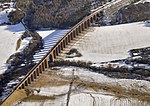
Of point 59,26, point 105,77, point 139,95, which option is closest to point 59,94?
point 105,77

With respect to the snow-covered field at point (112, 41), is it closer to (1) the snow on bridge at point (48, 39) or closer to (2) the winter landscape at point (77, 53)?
(2) the winter landscape at point (77, 53)

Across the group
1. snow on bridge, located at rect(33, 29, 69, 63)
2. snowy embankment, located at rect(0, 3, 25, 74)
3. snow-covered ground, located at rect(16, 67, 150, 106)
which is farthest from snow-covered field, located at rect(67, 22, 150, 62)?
snowy embankment, located at rect(0, 3, 25, 74)

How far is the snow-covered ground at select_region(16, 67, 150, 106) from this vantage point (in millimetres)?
33156

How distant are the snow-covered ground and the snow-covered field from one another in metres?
3.45

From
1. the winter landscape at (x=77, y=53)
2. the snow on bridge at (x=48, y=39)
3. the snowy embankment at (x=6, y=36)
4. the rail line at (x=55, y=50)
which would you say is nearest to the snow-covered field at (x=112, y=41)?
the winter landscape at (x=77, y=53)

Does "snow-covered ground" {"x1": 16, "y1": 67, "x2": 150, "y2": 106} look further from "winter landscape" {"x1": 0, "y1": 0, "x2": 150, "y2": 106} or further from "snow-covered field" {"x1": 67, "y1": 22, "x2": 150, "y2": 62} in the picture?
"snow-covered field" {"x1": 67, "y1": 22, "x2": 150, "y2": 62}

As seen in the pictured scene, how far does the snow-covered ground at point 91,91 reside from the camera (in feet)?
109

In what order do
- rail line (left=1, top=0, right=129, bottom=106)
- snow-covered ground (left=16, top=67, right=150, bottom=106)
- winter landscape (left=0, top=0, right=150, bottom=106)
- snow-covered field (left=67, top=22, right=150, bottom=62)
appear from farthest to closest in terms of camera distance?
snow-covered field (left=67, top=22, right=150, bottom=62) → rail line (left=1, top=0, right=129, bottom=106) → winter landscape (left=0, top=0, right=150, bottom=106) → snow-covered ground (left=16, top=67, right=150, bottom=106)

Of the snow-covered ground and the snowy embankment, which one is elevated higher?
the snowy embankment

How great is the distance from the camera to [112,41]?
137 ft

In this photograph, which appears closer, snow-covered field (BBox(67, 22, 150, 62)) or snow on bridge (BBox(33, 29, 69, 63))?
snow-covered field (BBox(67, 22, 150, 62))

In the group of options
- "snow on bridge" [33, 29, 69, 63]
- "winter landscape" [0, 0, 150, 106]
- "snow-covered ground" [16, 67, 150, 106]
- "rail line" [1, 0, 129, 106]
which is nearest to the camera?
"snow-covered ground" [16, 67, 150, 106]

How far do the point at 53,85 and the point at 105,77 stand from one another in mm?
5151

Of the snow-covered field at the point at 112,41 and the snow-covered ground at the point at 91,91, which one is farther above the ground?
Result: the snow-covered field at the point at 112,41
